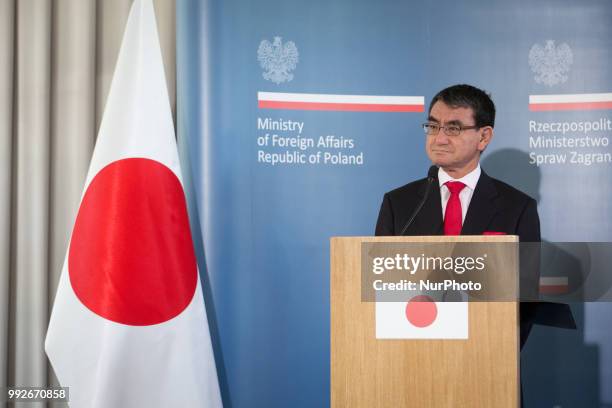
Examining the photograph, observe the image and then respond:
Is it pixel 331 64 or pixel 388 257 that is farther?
pixel 331 64

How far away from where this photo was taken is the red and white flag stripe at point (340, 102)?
11.3 ft

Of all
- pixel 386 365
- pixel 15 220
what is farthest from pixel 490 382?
pixel 15 220

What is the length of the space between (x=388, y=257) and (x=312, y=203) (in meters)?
1.42

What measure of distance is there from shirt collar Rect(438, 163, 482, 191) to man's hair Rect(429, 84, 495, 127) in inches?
9.0

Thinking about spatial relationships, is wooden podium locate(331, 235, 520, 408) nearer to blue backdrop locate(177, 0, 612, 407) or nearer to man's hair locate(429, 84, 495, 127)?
blue backdrop locate(177, 0, 612, 407)

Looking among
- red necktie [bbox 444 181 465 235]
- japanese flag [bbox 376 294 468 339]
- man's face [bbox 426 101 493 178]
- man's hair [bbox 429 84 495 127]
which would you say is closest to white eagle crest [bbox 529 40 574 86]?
man's hair [bbox 429 84 495 127]

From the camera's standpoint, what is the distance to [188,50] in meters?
3.38

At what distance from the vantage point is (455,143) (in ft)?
11.0

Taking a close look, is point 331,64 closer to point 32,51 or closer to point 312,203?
point 312,203

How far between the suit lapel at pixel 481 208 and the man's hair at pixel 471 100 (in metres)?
0.27

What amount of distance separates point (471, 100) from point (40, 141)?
6.99 ft

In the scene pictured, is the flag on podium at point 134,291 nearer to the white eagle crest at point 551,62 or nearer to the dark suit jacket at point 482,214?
the dark suit jacket at point 482,214

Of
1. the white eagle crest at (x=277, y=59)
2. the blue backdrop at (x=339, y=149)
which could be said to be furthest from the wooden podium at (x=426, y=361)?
the white eagle crest at (x=277, y=59)

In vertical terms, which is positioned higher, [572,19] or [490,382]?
[572,19]
